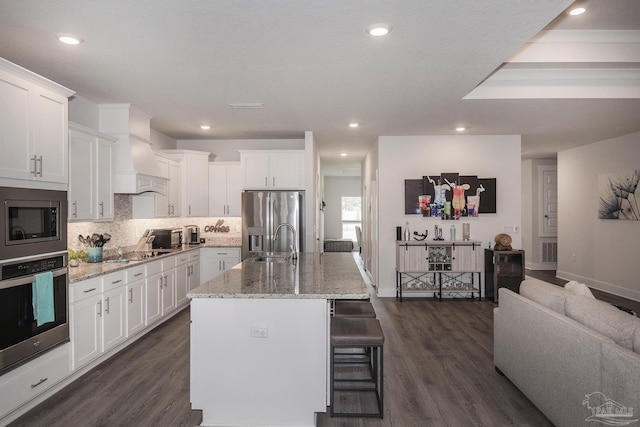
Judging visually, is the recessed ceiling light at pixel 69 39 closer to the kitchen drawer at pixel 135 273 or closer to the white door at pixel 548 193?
the kitchen drawer at pixel 135 273

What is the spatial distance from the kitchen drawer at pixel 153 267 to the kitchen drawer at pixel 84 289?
34.0 inches

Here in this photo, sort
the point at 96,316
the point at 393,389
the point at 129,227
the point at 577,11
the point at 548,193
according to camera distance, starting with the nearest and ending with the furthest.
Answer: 1. the point at 393,389
2. the point at 577,11
3. the point at 96,316
4. the point at 129,227
5. the point at 548,193

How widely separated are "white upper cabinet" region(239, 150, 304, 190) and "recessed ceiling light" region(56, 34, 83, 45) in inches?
130

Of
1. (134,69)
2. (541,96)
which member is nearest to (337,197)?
(541,96)

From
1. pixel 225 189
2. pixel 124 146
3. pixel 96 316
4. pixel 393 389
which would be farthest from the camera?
pixel 225 189

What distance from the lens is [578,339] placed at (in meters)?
2.19

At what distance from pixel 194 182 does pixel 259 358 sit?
411cm

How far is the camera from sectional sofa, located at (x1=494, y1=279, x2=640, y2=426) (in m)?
1.88

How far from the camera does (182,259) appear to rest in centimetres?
530

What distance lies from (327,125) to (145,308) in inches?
128

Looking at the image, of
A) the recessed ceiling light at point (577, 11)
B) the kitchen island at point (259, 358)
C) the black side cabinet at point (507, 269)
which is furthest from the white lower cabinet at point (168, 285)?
the recessed ceiling light at point (577, 11)

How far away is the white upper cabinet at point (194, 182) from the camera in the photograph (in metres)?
5.98

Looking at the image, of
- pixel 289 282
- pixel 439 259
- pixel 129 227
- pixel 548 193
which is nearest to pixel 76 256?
pixel 129 227

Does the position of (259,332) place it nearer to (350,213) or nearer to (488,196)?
(488,196)
